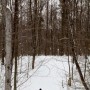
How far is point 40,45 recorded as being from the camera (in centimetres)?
1304

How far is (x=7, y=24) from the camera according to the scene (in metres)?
4.66

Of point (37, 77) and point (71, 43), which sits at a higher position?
point (71, 43)

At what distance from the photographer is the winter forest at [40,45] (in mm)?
5118

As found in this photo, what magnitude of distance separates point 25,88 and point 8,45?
877cm

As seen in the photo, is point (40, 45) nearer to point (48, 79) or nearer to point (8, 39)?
point (48, 79)

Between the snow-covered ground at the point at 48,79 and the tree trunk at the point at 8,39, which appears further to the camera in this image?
the snow-covered ground at the point at 48,79

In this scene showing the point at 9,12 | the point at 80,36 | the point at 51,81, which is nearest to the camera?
the point at 9,12

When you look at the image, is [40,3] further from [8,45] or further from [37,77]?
[8,45]

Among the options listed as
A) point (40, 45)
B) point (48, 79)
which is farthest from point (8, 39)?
point (48, 79)

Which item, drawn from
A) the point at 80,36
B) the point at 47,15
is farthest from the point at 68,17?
the point at 47,15

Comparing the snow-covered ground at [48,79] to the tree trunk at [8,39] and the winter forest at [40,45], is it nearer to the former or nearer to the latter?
the winter forest at [40,45]

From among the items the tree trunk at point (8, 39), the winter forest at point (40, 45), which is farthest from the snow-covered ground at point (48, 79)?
the tree trunk at point (8, 39)

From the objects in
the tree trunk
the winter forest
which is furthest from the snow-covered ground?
the tree trunk

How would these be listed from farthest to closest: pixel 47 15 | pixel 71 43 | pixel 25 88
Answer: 1. pixel 47 15
2. pixel 25 88
3. pixel 71 43
